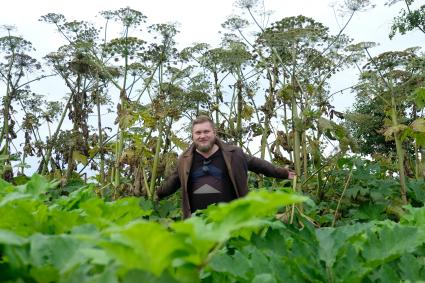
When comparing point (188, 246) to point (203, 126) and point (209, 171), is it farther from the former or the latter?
point (209, 171)

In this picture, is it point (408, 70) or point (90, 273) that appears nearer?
point (90, 273)

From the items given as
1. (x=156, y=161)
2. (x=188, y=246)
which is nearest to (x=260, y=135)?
(x=156, y=161)

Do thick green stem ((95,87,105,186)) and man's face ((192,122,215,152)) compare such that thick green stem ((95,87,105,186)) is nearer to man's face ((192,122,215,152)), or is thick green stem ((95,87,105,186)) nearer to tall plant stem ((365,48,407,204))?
man's face ((192,122,215,152))

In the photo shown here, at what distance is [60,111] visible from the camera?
11375 millimetres

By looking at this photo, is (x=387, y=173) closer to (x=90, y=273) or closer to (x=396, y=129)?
(x=396, y=129)

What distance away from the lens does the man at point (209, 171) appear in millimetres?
5734

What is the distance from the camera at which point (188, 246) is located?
37.1 inches

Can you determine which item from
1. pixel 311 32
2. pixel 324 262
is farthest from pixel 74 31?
pixel 324 262

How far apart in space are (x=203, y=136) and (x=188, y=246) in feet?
15.6

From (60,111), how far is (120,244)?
10847 millimetres

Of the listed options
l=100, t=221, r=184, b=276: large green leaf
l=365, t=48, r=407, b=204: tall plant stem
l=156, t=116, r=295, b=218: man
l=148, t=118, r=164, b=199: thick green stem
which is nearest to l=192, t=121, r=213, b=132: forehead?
l=156, t=116, r=295, b=218: man

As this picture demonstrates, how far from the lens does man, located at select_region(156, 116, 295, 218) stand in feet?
18.8

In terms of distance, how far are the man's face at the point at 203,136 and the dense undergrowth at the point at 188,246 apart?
12.4ft

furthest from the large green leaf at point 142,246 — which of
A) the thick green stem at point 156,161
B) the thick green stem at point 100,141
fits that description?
the thick green stem at point 100,141
